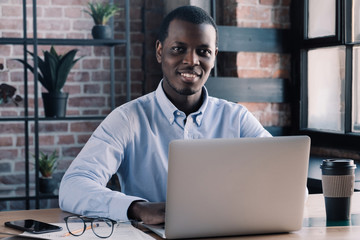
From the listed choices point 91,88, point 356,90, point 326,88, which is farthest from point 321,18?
point 91,88

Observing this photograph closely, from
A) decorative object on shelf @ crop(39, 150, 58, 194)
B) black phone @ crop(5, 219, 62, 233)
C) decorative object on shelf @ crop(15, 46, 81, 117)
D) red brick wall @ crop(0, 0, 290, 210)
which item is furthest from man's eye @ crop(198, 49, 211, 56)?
decorative object on shelf @ crop(39, 150, 58, 194)

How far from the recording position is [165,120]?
2158 millimetres

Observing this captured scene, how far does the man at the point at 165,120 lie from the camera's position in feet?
6.75

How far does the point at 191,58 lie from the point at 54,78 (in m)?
1.64

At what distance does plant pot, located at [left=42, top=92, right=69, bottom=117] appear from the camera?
3504 mm

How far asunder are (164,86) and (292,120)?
1.69m

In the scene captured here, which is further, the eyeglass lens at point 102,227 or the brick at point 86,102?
the brick at point 86,102

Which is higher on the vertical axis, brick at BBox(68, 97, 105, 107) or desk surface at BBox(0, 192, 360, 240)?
brick at BBox(68, 97, 105, 107)

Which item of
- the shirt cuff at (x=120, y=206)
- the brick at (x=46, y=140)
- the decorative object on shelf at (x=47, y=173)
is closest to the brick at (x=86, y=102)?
the brick at (x=46, y=140)

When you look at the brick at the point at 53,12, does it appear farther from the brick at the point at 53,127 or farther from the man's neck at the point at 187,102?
the man's neck at the point at 187,102

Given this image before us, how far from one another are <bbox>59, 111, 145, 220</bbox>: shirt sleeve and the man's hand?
20 mm

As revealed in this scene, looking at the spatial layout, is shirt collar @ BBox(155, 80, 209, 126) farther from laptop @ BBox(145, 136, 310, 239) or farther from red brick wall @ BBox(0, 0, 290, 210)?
red brick wall @ BBox(0, 0, 290, 210)

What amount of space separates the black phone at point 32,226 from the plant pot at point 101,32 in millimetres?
2160

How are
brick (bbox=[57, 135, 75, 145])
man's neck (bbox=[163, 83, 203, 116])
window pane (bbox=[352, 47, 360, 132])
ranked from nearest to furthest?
man's neck (bbox=[163, 83, 203, 116]) < window pane (bbox=[352, 47, 360, 132]) < brick (bbox=[57, 135, 75, 145])
